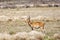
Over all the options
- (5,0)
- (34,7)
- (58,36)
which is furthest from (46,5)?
(58,36)

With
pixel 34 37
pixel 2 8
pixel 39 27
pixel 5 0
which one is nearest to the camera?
pixel 34 37

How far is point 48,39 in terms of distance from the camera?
13930 mm

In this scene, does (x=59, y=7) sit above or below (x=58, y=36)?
below

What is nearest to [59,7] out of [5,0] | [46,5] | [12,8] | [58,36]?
[46,5]

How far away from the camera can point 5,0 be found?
171 feet

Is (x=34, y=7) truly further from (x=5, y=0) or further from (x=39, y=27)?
(x=39, y=27)

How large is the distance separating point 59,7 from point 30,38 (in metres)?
26.5

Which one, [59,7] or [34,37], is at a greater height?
[34,37]

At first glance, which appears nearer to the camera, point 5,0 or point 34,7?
point 34,7

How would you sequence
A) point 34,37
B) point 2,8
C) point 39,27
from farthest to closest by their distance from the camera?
point 2,8, point 39,27, point 34,37

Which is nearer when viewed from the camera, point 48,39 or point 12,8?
point 48,39

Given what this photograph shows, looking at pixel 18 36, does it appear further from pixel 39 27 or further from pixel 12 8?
pixel 12 8

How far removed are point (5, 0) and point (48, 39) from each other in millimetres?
38941

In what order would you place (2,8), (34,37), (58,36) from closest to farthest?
(34,37) → (58,36) → (2,8)
